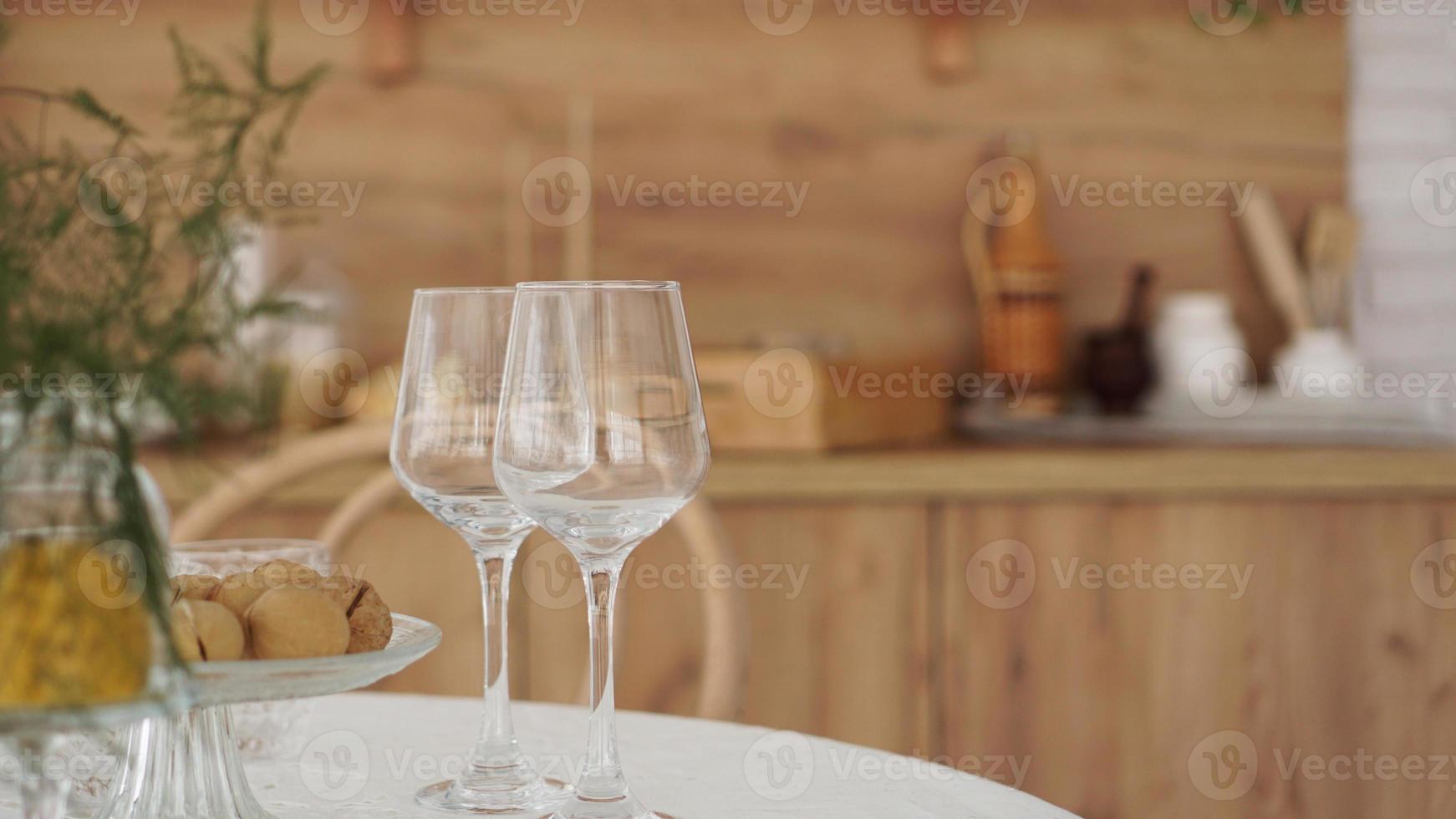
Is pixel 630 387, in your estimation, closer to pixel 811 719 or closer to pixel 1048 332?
pixel 811 719

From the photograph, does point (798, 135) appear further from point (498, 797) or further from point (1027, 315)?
point (498, 797)

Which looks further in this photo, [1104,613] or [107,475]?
[1104,613]

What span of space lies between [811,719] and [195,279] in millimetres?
1296

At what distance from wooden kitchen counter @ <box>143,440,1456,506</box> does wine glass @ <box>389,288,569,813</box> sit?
3.13 feet

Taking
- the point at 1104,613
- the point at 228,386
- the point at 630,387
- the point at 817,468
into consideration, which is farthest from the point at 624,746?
the point at 1104,613

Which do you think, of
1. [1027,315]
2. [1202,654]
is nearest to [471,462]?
[1202,654]

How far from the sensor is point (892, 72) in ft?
6.93

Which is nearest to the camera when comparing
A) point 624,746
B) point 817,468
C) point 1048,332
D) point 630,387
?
point 630,387

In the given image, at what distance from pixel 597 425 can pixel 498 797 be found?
0.20 m

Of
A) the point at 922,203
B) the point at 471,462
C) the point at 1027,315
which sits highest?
the point at 922,203

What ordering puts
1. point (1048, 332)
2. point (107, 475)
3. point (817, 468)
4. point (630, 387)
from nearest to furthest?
point (107, 475) → point (630, 387) → point (817, 468) → point (1048, 332)

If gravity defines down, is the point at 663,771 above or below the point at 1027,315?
below

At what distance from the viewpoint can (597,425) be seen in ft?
1.90

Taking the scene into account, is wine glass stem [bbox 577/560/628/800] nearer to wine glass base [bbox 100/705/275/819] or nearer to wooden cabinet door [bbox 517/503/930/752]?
wine glass base [bbox 100/705/275/819]
